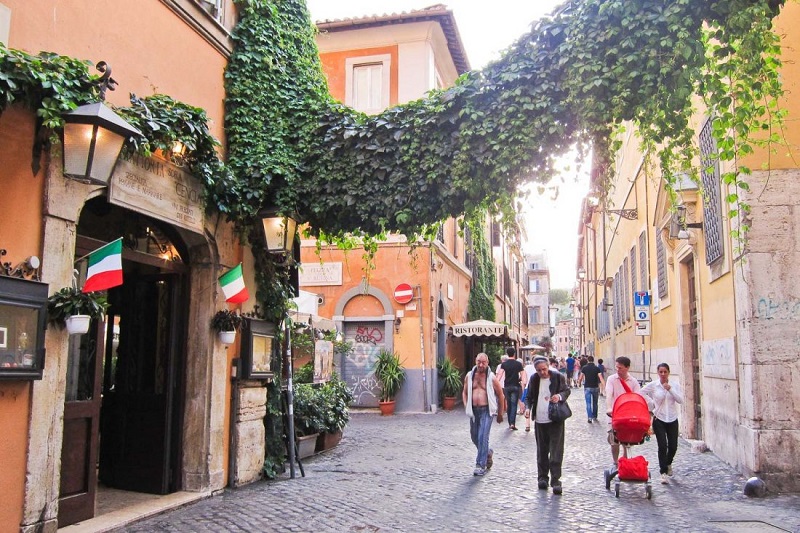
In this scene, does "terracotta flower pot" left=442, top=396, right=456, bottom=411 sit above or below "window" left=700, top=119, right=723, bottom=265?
below

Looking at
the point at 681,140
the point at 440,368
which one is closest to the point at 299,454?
the point at 681,140

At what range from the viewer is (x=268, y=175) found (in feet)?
26.3

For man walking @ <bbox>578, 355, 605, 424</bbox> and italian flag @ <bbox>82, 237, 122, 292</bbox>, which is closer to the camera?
italian flag @ <bbox>82, 237, 122, 292</bbox>

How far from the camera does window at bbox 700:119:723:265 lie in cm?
987

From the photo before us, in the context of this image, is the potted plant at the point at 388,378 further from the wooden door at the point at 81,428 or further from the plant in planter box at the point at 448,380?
the wooden door at the point at 81,428

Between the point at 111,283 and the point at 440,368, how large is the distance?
→ 16.1 m

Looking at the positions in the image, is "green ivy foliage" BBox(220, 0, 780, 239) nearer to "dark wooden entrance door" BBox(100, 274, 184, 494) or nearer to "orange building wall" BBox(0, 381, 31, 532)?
"dark wooden entrance door" BBox(100, 274, 184, 494)

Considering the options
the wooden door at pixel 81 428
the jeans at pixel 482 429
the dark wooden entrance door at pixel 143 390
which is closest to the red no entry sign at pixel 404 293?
the jeans at pixel 482 429

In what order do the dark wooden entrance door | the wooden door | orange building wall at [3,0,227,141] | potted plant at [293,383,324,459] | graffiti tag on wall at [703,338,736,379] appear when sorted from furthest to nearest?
potted plant at [293,383,324,459] < graffiti tag on wall at [703,338,736,379] < the dark wooden entrance door < the wooden door < orange building wall at [3,0,227,141]

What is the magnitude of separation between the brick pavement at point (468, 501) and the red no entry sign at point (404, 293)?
8.34 meters

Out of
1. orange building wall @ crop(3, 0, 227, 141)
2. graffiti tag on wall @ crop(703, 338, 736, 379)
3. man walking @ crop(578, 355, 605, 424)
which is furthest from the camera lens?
man walking @ crop(578, 355, 605, 424)

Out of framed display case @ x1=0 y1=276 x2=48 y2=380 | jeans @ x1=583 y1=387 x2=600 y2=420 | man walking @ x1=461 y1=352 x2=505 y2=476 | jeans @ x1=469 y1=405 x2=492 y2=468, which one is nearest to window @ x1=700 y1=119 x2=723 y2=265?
man walking @ x1=461 y1=352 x2=505 y2=476

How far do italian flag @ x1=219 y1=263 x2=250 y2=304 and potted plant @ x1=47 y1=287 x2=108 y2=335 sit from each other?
2178 mm

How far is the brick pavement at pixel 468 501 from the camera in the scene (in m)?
6.46
